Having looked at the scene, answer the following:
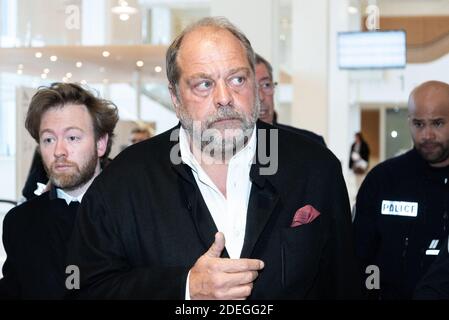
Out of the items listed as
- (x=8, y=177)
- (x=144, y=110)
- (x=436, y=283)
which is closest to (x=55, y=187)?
(x=436, y=283)

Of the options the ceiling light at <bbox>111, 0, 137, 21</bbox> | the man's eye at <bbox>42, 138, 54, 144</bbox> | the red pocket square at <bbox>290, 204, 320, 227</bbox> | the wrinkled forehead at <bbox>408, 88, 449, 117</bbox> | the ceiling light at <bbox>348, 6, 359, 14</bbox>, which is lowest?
the red pocket square at <bbox>290, 204, 320, 227</bbox>

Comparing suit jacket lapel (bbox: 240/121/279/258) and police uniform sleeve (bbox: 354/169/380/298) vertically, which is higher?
suit jacket lapel (bbox: 240/121/279/258)

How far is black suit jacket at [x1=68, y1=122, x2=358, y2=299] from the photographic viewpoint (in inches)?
73.8

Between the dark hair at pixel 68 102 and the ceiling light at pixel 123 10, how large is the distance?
3725 mm

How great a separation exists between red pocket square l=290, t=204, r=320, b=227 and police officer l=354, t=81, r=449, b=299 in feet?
4.55

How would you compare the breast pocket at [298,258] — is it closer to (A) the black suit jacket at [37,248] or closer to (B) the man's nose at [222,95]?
(B) the man's nose at [222,95]

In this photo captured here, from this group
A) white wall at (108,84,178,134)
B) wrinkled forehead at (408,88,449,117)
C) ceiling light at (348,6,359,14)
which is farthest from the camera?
ceiling light at (348,6,359,14)

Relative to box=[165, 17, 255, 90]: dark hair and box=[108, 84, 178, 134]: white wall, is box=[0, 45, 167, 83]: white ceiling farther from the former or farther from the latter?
box=[165, 17, 255, 90]: dark hair

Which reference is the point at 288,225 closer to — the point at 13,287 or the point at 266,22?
the point at 13,287

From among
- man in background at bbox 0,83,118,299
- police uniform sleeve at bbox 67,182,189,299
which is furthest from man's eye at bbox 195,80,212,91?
man in background at bbox 0,83,118,299

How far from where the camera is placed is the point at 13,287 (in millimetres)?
2410

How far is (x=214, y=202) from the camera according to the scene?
1967 millimetres

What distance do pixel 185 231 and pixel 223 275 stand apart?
23 centimetres

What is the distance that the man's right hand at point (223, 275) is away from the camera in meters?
1.70
